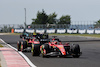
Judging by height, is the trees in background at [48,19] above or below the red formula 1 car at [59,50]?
above

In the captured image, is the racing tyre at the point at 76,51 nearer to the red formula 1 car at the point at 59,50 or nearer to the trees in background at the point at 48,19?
the red formula 1 car at the point at 59,50

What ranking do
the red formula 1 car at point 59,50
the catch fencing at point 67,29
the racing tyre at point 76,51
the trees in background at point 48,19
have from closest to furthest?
the red formula 1 car at point 59,50 → the racing tyre at point 76,51 → the catch fencing at point 67,29 → the trees in background at point 48,19

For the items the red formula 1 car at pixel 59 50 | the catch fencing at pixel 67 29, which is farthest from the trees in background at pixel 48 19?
the red formula 1 car at pixel 59 50

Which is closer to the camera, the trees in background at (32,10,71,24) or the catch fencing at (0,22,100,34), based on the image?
the catch fencing at (0,22,100,34)

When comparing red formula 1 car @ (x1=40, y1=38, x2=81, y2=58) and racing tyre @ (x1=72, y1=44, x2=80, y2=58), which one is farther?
racing tyre @ (x1=72, y1=44, x2=80, y2=58)

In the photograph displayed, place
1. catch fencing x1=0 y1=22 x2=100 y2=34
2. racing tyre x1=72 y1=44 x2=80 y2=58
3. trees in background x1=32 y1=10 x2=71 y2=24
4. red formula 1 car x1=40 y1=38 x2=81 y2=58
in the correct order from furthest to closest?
trees in background x1=32 y1=10 x2=71 y2=24 < catch fencing x1=0 y1=22 x2=100 y2=34 < racing tyre x1=72 y1=44 x2=80 y2=58 < red formula 1 car x1=40 y1=38 x2=81 y2=58

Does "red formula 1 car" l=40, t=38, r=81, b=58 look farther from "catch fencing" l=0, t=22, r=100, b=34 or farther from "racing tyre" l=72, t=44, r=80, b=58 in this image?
"catch fencing" l=0, t=22, r=100, b=34

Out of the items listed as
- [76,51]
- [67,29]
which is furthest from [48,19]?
[76,51]

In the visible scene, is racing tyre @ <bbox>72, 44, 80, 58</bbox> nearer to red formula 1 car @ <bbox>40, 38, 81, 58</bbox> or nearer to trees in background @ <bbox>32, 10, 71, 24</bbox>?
red formula 1 car @ <bbox>40, 38, 81, 58</bbox>

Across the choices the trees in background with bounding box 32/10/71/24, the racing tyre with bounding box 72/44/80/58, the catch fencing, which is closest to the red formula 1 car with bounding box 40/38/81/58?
the racing tyre with bounding box 72/44/80/58

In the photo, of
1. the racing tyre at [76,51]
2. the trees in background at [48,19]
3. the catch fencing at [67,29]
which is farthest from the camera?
the trees in background at [48,19]

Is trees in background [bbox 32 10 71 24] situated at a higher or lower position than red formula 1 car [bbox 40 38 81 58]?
higher

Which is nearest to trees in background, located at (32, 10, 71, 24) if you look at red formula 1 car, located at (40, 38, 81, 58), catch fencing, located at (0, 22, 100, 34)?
catch fencing, located at (0, 22, 100, 34)

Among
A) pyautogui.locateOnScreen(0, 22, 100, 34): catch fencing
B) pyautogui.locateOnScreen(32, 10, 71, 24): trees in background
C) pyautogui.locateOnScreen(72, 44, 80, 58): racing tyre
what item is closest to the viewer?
pyautogui.locateOnScreen(72, 44, 80, 58): racing tyre
